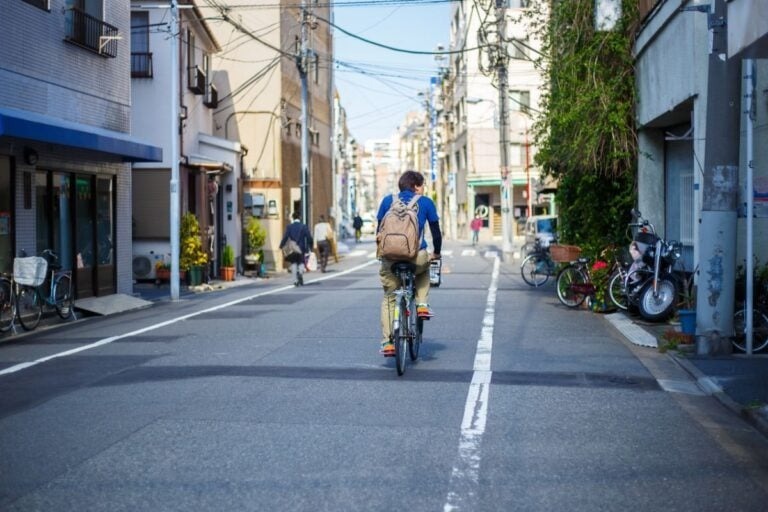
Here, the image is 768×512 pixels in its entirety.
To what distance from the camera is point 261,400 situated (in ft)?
26.5

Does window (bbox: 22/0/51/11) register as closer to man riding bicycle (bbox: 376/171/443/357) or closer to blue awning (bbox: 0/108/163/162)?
blue awning (bbox: 0/108/163/162)

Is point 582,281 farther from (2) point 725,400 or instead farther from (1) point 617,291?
(2) point 725,400

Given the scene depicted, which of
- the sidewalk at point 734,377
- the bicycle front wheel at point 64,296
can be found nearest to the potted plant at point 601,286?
the sidewalk at point 734,377

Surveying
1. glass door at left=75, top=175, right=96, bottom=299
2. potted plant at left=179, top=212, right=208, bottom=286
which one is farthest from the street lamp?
glass door at left=75, top=175, right=96, bottom=299

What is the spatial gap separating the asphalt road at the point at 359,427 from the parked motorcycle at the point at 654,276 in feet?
4.94

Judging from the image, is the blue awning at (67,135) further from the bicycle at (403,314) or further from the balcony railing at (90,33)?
the bicycle at (403,314)

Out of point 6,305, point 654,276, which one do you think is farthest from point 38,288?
point 654,276

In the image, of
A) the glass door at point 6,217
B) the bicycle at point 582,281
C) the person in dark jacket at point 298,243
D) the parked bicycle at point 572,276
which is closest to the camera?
the glass door at point 6,217

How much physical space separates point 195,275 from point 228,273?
4191 millimetres

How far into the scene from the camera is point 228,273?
28469 mm

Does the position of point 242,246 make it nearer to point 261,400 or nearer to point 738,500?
point 261,400

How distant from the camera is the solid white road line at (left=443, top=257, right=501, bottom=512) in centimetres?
536

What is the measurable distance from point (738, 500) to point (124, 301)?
1500cm

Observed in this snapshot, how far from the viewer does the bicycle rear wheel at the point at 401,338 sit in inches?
364
